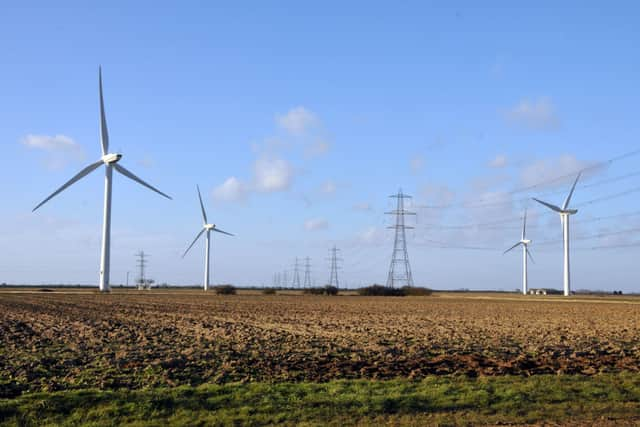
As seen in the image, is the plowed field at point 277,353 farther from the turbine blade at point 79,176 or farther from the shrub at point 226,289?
the shrub at point 226,289

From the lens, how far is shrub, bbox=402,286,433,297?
547 feet

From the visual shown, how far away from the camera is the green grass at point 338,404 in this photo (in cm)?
1526

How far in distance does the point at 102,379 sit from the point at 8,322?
25854 mm

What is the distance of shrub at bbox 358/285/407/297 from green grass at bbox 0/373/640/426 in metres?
145

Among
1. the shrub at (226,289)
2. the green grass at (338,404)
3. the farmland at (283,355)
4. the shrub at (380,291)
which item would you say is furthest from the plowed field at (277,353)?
the shrub at (380,291)

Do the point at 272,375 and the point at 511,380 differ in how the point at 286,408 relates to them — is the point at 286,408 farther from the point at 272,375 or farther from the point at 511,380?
the point at 511,380

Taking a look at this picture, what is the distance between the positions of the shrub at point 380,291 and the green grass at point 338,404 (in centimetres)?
14486

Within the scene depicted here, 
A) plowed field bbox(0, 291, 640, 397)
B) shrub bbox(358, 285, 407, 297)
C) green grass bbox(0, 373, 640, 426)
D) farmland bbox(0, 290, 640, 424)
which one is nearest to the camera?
green grass bbox(0, 373, 640, 426)

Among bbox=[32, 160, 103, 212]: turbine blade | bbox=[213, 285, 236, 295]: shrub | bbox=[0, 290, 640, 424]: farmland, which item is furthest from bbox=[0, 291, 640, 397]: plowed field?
bbox=[213, 285, 236, 295]: shrub

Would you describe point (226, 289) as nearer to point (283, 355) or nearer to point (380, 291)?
point (380, 291)

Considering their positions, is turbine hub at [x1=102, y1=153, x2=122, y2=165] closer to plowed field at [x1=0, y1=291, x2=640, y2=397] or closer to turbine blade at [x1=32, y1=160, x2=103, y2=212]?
turbine blade at [x1=32, y1=160, x2=103, y2=212]

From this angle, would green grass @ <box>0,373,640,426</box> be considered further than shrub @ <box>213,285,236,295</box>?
No

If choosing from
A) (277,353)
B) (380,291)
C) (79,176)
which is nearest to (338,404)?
(277,353)

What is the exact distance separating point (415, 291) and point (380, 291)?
30.0 feet
